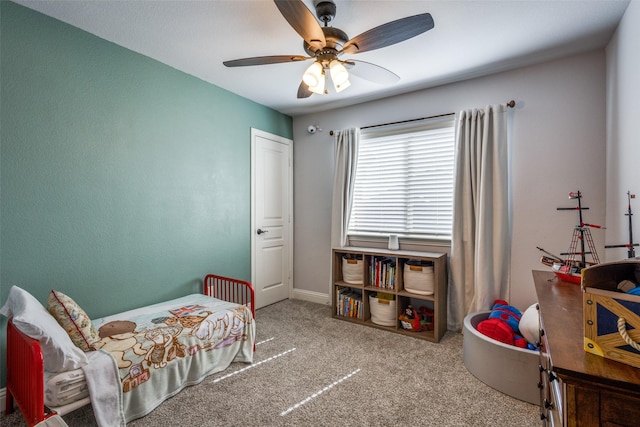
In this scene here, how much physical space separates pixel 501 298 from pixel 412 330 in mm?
865

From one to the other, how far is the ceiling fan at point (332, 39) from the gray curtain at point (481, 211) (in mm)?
1175

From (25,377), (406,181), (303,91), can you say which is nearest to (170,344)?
(25,377)

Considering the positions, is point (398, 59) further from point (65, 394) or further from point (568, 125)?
point (65, 394)

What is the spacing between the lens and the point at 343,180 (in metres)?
3.73

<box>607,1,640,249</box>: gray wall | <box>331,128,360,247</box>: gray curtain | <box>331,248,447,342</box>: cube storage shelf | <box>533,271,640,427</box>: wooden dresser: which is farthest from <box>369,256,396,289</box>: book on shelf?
<box>533,271,640,427</box>: wooden dresser

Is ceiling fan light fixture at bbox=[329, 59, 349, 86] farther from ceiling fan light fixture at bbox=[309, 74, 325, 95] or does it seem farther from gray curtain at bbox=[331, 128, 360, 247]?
gray curtain at bbox=[331, 128, 360, 247]

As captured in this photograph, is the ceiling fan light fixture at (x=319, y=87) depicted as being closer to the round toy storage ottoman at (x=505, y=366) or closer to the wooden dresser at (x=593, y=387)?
the wooden dresser at (x=593, y=387)

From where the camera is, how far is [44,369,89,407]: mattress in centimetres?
152

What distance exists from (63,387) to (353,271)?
8.05 feet

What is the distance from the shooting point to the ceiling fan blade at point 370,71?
6.75 feet

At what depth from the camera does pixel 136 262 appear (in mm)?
2564

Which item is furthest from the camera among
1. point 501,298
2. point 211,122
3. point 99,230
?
point 211,122

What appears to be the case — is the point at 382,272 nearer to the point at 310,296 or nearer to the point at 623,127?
the point at 310,296

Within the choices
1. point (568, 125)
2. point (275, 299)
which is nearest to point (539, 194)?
point (568, 125)
